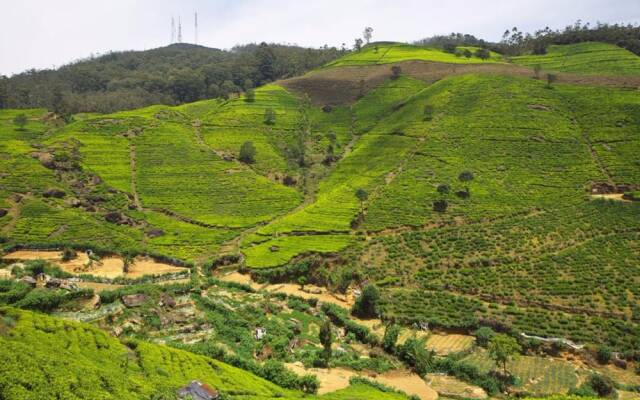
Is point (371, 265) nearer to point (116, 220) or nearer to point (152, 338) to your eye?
point (152, 338)

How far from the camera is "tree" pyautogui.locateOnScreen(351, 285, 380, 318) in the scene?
4506 cm

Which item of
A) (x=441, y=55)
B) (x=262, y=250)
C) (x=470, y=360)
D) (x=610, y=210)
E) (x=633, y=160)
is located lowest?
(x=470, y=360)

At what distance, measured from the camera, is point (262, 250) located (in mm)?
57281

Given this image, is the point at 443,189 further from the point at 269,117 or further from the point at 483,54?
the point at 483,54

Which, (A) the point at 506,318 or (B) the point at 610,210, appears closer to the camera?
(A) the point at 506,318

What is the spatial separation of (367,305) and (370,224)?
19025mm

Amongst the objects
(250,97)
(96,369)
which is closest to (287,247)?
(96,369)

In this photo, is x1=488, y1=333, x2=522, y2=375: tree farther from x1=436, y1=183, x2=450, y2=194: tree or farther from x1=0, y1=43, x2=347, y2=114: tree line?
x1=0, y1=43, x2=347, y2=114: tree line

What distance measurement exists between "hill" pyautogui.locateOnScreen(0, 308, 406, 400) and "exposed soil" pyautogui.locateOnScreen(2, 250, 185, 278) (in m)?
29.1

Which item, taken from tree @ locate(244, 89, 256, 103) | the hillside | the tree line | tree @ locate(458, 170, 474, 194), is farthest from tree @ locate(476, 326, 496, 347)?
the tree line

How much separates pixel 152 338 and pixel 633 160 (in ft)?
255

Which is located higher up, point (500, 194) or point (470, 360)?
point (500, 194)

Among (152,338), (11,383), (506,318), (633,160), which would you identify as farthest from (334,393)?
(633,160)

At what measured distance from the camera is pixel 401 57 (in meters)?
144
